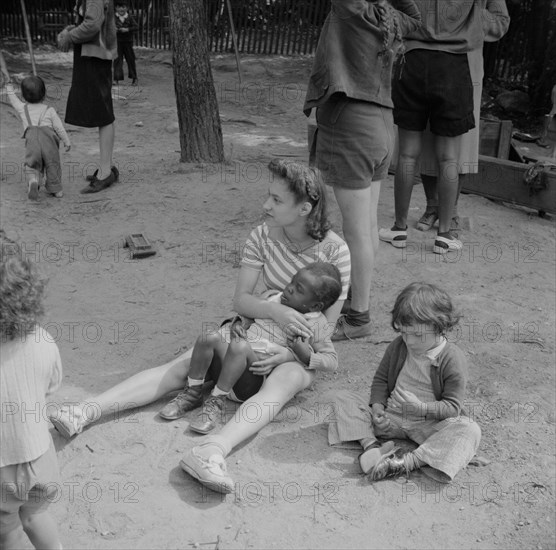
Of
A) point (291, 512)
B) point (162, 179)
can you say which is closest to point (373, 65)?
point (291, 512)

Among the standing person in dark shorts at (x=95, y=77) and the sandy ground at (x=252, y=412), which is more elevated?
the standing person in dark shorts at (x=95, y=77)

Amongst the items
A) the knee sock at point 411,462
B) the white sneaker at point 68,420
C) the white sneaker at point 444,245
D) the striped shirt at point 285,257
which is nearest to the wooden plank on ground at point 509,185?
the white sneaker at point 444,245

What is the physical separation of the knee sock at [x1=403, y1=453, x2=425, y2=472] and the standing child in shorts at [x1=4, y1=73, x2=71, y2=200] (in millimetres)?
4577

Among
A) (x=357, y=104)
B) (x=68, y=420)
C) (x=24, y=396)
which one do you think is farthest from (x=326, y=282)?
(x=24, y=396)

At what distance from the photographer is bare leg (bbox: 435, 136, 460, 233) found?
554 centimetres

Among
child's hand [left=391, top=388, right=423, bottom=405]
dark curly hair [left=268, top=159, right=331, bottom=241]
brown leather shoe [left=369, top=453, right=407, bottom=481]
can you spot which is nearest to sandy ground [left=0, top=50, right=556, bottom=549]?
brown leather shoe [left=369, top=453, right=407, bottom=481]

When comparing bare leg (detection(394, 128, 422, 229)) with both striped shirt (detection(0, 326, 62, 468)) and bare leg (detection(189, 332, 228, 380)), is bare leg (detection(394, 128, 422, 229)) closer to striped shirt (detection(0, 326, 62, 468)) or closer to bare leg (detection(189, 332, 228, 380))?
bare leg (detection(189, 332, 228, 380))

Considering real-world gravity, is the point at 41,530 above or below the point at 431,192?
above

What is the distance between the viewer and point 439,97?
17.7 feet

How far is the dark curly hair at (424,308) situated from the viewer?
10.3 feet

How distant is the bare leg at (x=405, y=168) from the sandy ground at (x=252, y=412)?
1.01 ft

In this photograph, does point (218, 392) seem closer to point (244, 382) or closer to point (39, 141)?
point (244, 382)

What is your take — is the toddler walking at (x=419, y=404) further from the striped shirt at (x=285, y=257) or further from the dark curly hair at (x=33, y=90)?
the dark curly hair at (x=33, y=90)

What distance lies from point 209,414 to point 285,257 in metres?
0.81
